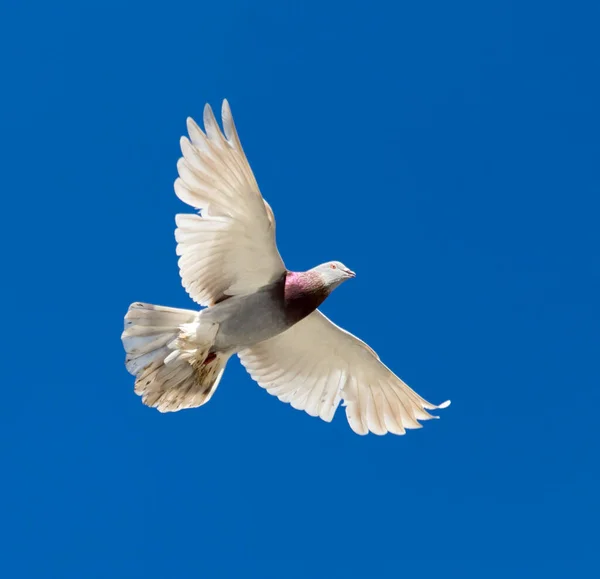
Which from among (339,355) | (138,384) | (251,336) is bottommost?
(138,384)

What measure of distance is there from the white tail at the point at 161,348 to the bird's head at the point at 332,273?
1.16m

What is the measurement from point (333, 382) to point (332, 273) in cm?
165

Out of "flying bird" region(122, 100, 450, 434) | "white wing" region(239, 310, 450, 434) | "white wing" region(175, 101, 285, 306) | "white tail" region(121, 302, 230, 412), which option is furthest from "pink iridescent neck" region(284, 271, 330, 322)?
"white wing" region(239, 310, 450, 434)

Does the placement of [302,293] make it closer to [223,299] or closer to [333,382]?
[223,299]

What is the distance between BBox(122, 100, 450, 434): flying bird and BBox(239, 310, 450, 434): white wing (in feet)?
0.08

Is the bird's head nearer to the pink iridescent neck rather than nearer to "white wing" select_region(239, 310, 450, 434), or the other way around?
the pink iridescent neck

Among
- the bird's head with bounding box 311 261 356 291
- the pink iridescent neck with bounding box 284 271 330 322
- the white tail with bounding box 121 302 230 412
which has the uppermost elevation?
the bird's head with bounding box 311 261 356 291

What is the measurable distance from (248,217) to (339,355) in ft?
7.52

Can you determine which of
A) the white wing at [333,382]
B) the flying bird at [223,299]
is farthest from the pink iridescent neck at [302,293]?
the white wing at [333,382]

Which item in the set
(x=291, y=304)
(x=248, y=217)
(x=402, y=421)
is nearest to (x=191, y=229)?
(x=248, y=217)

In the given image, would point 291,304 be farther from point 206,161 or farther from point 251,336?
point 206,161

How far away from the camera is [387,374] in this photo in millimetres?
10562

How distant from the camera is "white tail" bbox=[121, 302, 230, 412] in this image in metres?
9.38

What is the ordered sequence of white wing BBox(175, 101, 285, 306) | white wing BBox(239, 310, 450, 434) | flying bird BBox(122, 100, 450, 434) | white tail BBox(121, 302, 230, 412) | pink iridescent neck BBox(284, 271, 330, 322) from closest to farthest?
white wing BBox(175, 101, 285, 306) → flying bird BBox(122, 100, 450, 434) → white tail BBox(121, 302, 230, 412) → pink iridescent neck BBox(284, 271, 330, 322) → white wing BBox(239, 310, 450, 434)
